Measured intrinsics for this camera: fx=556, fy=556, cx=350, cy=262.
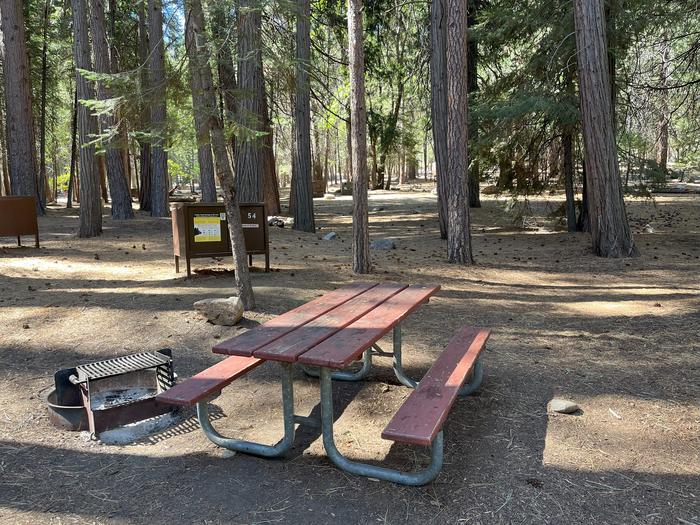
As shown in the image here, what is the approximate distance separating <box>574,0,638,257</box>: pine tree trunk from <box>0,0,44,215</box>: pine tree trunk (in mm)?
13304

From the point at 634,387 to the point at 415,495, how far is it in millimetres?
2240

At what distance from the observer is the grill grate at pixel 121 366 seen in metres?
3.75

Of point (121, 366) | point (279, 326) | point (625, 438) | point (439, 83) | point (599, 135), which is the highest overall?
point (439, 83)

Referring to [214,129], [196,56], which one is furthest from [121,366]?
[196,56]

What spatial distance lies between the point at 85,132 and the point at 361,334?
10772 millimetres

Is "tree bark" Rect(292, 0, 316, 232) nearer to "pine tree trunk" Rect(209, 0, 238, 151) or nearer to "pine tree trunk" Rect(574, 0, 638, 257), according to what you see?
"pine tree trunk" Rect(574, 0, 638, 257)

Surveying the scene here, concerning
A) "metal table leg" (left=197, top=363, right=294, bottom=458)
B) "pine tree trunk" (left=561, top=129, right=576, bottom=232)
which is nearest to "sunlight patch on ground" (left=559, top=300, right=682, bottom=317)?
"metal table leg" (left=197, top=363, right=294, bottom=458)

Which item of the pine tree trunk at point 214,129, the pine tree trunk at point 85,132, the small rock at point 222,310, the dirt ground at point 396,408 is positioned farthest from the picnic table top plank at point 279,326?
the pine tree trunk at point 85,132

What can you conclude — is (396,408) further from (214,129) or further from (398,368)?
(214,129)

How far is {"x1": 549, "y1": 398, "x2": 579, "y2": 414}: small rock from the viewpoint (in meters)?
3.69

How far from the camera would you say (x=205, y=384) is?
311cm

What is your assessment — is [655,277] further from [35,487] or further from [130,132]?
[35,487]

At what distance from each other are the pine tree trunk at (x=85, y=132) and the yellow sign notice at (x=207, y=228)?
5260mm

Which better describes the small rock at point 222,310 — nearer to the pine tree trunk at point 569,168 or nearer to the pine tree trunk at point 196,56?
the pine tree trunk at point 196,56
